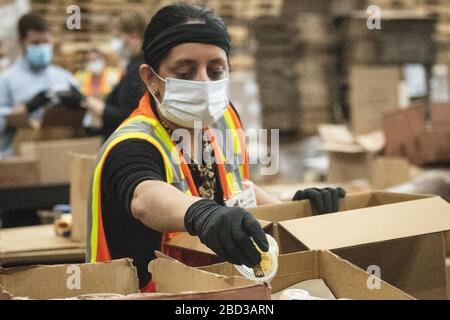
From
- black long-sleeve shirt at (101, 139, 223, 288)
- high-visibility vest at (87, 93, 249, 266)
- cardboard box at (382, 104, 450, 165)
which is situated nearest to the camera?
black long-sleeve shirt at (101, 139, 223, 288)

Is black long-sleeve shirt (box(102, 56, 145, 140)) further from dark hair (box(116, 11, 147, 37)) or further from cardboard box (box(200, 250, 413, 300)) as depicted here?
cardboard box (box(200, 250, 413, 300))

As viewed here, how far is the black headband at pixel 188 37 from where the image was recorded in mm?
2168

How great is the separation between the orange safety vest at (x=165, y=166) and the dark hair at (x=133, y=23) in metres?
2.39

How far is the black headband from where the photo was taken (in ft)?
7.11

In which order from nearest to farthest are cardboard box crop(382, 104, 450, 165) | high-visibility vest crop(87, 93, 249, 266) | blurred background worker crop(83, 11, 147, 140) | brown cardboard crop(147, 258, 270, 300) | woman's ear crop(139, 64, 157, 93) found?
brown cardboard crop(147, 258, 270, 300) → high-visibility vest crop(87, 93, 249, 266) → woman's ear crop(139, 64, 157, 93) → blurred background worker crop(83, 11, 147, 140) → cardboard box crop(382, 104, 450, 165)

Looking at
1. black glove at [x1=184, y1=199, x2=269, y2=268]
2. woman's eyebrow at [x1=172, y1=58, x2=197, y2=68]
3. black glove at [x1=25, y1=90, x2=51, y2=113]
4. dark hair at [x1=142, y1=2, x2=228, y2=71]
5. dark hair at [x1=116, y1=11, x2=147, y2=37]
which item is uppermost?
dark hair at [x1=116, y1=11, x2=147, y2=37]

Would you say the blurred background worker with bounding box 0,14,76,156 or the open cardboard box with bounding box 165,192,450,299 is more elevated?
the blurred background worker with bounding box 0,14,76,156

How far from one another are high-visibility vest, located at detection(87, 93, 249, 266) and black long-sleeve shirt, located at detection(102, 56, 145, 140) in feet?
3.29

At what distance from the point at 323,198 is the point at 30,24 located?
3836 mm

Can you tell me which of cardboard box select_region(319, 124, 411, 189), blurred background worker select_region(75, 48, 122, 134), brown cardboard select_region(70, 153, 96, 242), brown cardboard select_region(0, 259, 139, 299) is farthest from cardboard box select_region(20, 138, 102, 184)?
blurred background worker select_region(75, 48, 122, 134)

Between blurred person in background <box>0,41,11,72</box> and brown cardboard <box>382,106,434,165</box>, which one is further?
blurred person in background <box>0,41,11,72</box>

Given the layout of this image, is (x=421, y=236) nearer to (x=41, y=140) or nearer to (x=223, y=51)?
(x=223, y=51)

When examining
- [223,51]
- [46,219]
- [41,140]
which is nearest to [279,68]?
[41,140]
